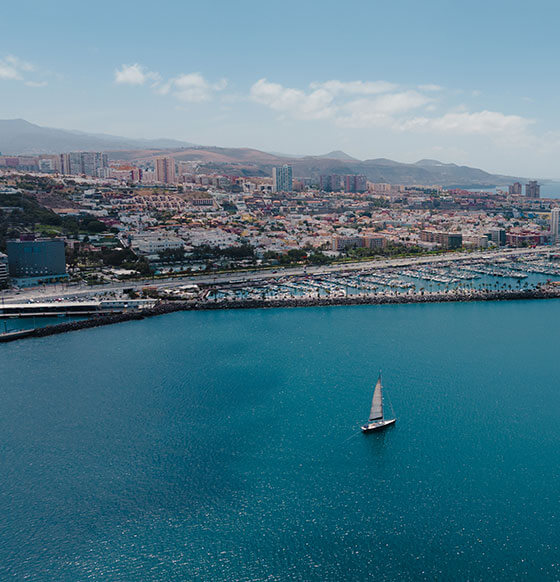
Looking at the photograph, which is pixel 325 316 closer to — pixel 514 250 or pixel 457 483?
pixel 457 483

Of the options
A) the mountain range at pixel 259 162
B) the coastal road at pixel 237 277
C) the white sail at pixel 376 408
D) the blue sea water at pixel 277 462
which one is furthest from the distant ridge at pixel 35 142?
the white sail at pixel 376 408

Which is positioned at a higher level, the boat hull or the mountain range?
the mountain range

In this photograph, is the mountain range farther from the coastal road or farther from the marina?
the marina

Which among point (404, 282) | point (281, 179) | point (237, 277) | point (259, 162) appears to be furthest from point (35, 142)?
point (404, 282)

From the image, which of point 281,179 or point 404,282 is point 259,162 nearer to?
point 281,179

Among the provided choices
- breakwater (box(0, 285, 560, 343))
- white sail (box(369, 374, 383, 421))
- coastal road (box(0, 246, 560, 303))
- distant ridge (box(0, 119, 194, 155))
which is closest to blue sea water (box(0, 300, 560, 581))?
white sail (box(369, 374, 383, 421))

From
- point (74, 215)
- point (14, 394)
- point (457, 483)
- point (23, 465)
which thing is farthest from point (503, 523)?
point (74, 215)
